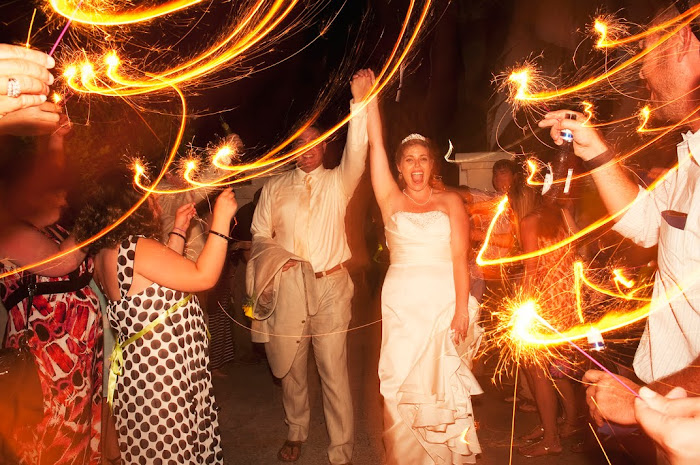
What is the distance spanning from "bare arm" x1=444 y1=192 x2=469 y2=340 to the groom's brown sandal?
1873 millimetres

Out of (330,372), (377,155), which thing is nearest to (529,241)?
(377,155)

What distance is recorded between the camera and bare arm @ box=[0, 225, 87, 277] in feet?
9.48

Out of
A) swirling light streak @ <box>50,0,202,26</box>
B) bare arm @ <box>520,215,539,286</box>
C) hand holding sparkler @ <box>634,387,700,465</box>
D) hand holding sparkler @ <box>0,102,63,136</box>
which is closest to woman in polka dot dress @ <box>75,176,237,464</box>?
hand holding sparkler @ <box>0,102,63,136</box>

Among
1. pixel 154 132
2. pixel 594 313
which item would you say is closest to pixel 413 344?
pixel 594 313

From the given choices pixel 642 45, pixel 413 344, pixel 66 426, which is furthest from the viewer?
pixel 413 344

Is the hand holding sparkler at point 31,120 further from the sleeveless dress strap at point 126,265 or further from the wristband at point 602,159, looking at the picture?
the wristband at point 602,159

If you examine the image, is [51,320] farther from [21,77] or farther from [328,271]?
[328,271]

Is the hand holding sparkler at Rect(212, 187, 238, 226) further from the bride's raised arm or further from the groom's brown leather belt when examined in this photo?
Result: the groom's brown leather belt

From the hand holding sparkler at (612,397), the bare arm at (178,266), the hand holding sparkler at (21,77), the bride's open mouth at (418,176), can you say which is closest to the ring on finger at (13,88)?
the hand holding sparkler at (21,77)

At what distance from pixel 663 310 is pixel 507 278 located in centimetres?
412

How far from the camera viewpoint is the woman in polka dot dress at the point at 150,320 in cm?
308

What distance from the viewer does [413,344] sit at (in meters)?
4.02

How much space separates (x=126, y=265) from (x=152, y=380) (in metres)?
0.72

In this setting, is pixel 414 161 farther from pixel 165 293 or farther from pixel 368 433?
pixel 368 433
